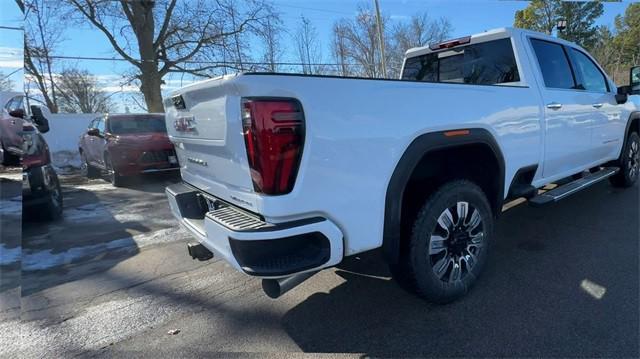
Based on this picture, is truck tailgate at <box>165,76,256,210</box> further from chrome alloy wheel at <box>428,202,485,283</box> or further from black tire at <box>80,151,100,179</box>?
black tire at <box>80,151,100,179</box>

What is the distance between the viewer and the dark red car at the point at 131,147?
314 inches

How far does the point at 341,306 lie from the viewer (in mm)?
2881

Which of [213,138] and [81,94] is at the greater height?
[81,94]

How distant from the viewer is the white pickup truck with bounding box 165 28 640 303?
1.96 metres

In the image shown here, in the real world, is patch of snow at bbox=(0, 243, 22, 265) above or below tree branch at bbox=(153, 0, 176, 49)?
below

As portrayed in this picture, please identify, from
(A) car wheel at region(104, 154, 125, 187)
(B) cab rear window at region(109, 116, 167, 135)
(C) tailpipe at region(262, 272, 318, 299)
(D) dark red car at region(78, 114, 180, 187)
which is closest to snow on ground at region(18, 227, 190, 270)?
(C) tailpipe at region(262, 272, 318, 299)

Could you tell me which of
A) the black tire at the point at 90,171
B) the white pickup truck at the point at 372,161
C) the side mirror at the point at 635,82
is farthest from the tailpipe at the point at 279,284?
the black tire at the point at 90,171

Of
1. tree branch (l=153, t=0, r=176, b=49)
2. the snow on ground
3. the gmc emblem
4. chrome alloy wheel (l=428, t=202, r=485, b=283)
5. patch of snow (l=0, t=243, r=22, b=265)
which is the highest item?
tree branch (l=153, t=0, r=176, b=49)

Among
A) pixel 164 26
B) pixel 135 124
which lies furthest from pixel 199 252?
pixel 164 26

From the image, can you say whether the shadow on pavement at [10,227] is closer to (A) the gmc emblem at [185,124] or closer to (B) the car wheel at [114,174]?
(A) the gmc emblem at [185,124]

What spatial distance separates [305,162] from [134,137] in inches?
286

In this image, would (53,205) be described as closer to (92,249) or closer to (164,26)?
(92,249)

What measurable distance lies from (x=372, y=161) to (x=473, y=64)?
2.47 metres

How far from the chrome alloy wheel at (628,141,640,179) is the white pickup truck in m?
2.70
